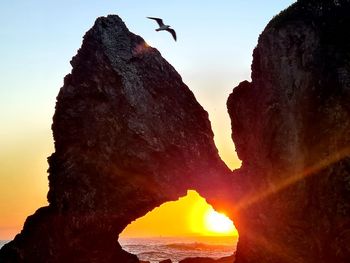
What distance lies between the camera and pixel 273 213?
73.2 ft

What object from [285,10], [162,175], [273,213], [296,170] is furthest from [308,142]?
[162,175]

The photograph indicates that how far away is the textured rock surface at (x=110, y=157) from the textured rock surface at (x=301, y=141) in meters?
4.60

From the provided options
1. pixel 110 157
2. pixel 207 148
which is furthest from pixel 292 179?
pixel 110 157

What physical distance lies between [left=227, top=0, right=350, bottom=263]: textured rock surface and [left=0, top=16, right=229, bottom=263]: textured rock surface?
15.1ft

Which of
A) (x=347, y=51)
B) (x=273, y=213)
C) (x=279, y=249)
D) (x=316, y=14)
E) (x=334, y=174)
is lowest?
(x=279, y=249)

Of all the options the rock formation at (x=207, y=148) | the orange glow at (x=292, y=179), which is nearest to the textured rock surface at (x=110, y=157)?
the rock formation at (x=207, y=148)

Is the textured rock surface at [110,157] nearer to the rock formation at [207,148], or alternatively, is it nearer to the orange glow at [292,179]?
the rock formation at [207,148]

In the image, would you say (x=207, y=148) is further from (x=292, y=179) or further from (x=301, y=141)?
(x=301, y=141)

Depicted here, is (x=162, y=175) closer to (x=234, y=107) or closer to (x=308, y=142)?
(x=234, y=107)

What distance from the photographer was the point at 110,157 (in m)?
26.3

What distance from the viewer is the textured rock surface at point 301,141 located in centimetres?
1958

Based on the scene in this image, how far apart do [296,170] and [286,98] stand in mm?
3662

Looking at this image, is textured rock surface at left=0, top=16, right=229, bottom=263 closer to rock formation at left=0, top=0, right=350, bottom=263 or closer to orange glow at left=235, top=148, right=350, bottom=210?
rock formation at left=0, top=0, right=350, bottom=263

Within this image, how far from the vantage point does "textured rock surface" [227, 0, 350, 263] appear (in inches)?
771
